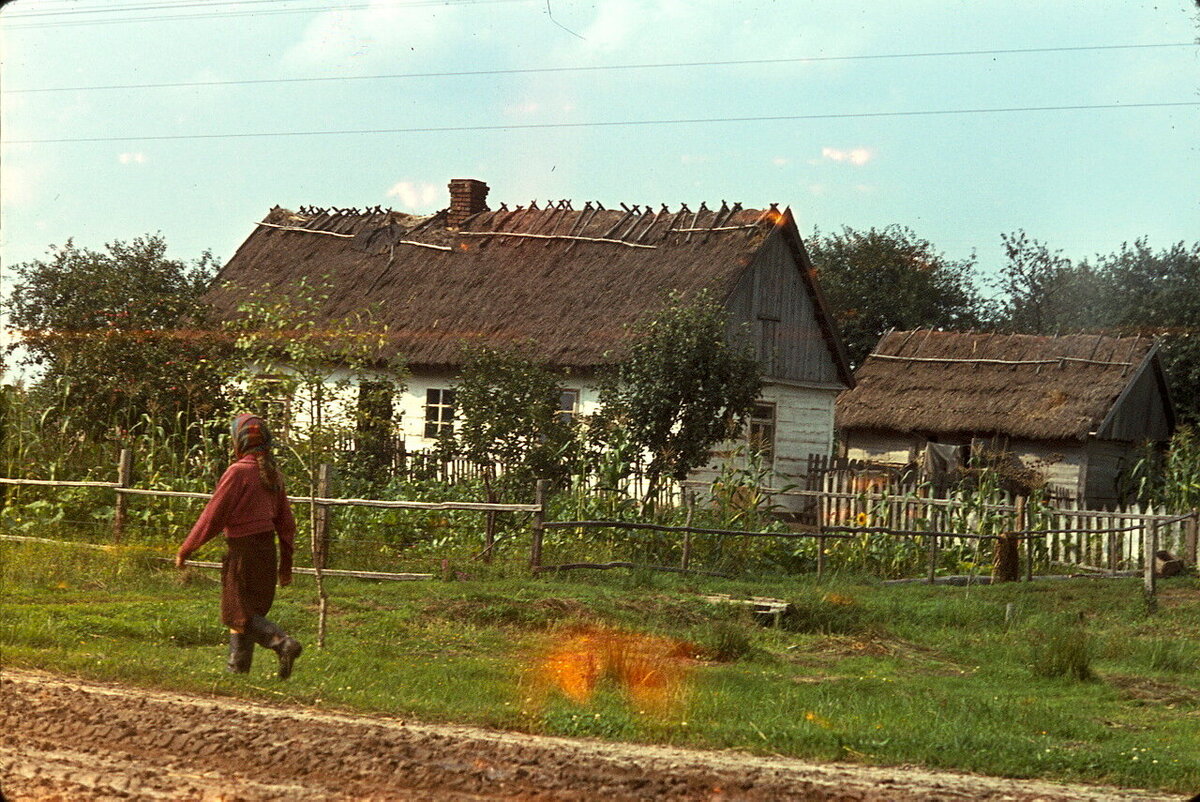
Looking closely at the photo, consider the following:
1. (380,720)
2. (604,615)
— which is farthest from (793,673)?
(380,720)

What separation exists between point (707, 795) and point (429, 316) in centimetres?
1614

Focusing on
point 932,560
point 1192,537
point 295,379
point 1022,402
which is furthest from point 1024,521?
point 295,379

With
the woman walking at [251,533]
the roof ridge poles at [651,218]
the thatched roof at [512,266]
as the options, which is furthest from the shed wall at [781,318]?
the woman walking at [251,533]

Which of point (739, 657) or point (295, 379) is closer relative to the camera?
point (739, 657)

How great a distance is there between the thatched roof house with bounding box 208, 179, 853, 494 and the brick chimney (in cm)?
2

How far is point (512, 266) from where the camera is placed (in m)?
22.2

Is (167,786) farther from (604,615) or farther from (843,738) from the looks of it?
(604,615)

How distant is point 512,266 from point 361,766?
54.3 ft

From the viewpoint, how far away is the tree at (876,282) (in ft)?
103

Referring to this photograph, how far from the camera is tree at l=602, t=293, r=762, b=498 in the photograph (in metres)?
16.5

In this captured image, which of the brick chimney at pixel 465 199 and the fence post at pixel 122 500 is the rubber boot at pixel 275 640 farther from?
the brick chimney at pixel 465 199

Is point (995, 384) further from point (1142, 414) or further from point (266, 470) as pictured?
point (266, 470)

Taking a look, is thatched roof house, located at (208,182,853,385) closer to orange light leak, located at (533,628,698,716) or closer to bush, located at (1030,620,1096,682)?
orange light leak, located at (533,628,698,716)

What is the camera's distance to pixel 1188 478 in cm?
2044
